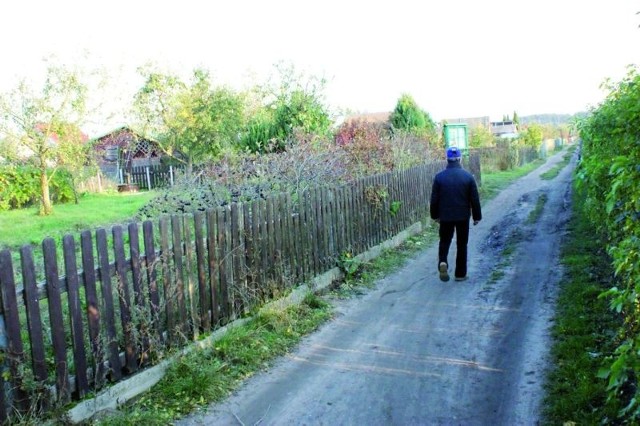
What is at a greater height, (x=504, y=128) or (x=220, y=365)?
(x=504, y=128)

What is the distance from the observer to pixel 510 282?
7258mm

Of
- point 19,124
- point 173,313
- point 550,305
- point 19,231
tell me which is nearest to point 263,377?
point 173,313

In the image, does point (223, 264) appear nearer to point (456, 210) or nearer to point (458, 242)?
point (458, 242)

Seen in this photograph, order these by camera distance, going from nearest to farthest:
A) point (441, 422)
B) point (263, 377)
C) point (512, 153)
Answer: point (441, 422)
point (263, 377)
point (512, 153)

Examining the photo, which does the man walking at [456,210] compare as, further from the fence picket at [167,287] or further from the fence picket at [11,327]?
the fence picket at [11,327]

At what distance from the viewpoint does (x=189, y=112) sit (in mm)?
30406

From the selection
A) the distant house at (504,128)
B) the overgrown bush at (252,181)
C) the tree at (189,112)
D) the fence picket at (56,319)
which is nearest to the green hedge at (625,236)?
the fence picket at (56,319)

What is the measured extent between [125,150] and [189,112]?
6134 millimetres

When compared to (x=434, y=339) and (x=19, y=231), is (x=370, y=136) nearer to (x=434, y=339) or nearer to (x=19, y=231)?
(x=434, y=339)

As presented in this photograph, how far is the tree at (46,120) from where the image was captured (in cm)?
2025

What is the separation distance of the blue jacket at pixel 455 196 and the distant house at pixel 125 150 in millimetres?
26671

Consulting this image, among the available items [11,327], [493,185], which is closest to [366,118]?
[493,185]

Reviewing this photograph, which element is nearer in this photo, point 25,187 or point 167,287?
point 167,287

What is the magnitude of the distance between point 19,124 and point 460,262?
18944 millimetres
